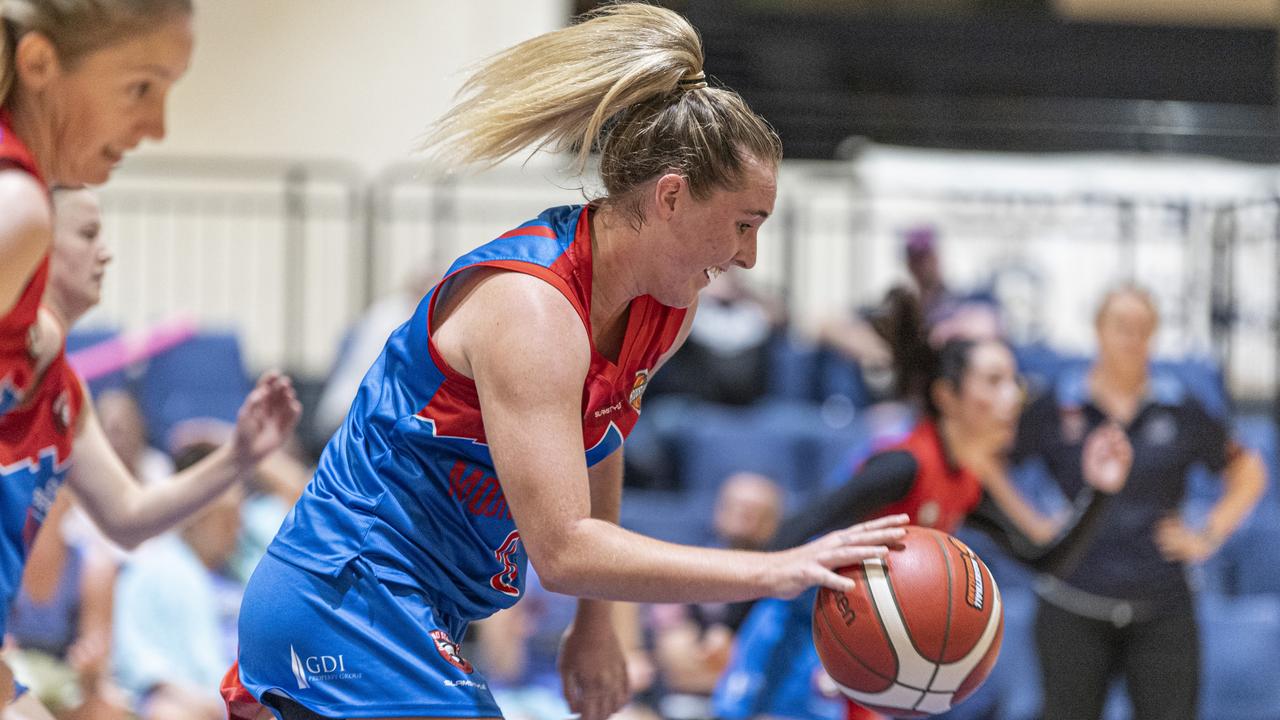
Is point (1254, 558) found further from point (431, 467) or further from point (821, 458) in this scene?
point (431, 467)

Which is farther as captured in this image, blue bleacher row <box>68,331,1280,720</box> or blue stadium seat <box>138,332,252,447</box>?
blue stadium seat <box>138,332,252,447</box>

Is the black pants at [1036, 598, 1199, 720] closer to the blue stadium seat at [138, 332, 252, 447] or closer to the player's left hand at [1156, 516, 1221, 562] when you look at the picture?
the player's left hand at [1156, 516, 1221, 562]

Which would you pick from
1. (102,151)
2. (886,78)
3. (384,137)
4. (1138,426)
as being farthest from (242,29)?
(102,151)

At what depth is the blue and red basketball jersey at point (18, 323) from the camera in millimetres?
1796

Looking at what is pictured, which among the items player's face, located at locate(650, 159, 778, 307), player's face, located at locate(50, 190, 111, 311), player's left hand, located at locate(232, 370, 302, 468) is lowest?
player's left hand, located at locate(232, 370, 302, 468)

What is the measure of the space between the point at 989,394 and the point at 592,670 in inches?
76.2

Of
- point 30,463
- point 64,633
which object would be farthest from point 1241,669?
point 30,463

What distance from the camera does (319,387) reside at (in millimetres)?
8172

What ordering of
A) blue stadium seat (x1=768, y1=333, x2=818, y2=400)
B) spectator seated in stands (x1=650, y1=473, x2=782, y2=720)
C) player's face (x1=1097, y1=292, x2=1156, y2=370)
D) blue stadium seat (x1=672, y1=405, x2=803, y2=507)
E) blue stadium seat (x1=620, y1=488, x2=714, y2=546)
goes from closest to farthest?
player's face (x1=1097, y1=292, x2=1156, y2=370) < spectator seated in stands (x1=650, y1=473, x2=782, y2=720) < blue stadium seat (x1=620, y1=488, x2=714, y2=546) < blue stadium seat (x1=672, y1=405, x2=803, y2=507) < blue stadium seat (x1=768, y1=333, x2=818, y2=400)

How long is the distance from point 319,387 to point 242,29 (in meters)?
2.60

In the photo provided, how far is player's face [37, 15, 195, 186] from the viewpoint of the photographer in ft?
6.15

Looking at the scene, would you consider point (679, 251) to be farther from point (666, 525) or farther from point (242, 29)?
point (242, 29)

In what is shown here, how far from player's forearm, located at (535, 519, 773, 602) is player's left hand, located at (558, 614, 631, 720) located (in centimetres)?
58

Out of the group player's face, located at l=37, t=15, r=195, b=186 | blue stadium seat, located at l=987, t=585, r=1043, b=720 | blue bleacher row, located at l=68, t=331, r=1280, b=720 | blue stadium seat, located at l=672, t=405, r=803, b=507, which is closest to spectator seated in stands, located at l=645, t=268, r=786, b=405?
blue bleacher row, located at l=68, t=331, r=1280, b=720
